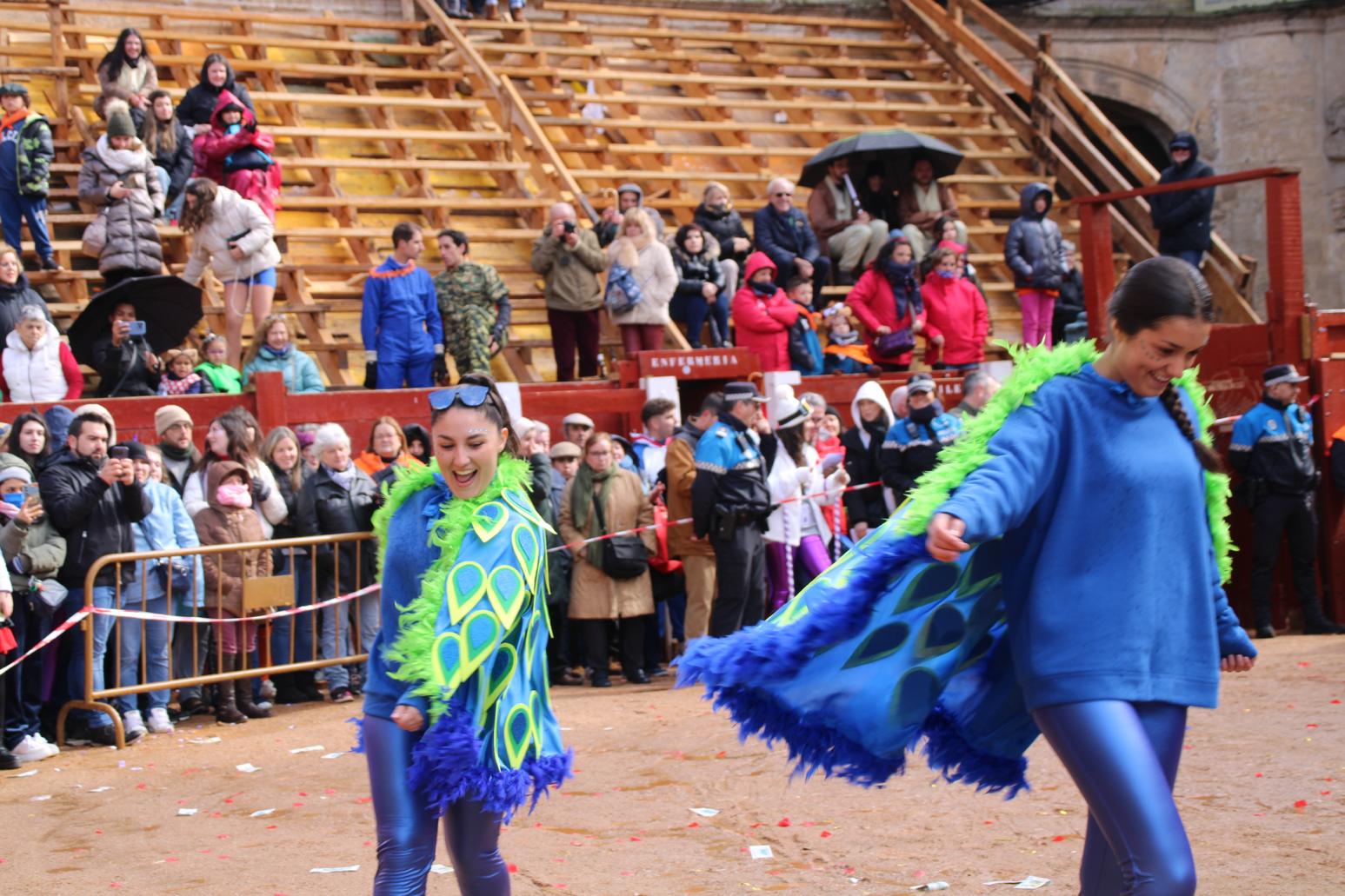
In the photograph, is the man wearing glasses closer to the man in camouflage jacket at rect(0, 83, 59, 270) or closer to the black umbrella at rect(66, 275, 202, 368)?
the black umbrella at rect(66, 275, 202, 368)

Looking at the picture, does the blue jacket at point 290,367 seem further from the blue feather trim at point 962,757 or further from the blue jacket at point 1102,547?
the blue jacket at point 1102,547

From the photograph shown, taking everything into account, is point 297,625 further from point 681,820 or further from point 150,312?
point 681,820

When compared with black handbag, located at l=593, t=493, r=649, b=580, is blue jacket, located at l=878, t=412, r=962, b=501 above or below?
above

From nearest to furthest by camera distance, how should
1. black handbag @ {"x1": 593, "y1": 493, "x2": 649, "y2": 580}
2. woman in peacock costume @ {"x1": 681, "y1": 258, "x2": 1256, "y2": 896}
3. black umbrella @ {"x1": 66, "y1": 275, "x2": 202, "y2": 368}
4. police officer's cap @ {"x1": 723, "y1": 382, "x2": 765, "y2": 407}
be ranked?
woman in peacock costume @ {"x1": 681, "y1": 258, "x2": 1256, "y2": 896} < police officer's cap @ {"x1": 723, "y1": 382, "x2": 765, "y2": 407} < black handbag @ {"x1": 593, "y1": 493, "x2": 649, "y2": 580} < black umbrella @ {"x1": 66, "y1": 275, "x2": 202, "y2": 368}

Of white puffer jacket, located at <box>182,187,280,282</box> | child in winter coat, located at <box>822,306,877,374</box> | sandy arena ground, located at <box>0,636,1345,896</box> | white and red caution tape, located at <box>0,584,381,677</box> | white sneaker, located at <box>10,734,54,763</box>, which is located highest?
white puffer jacket, located at <box>182,187,280,282</box>

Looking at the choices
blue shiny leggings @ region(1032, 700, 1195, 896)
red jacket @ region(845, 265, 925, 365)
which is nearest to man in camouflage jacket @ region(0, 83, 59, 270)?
red jacket @ region(845, 265, 925, 365)

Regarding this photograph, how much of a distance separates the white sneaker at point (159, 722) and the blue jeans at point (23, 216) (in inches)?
198

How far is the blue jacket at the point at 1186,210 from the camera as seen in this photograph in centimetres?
1505

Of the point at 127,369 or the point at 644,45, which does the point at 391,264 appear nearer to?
the point at 127,369

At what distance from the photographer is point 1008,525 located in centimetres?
387

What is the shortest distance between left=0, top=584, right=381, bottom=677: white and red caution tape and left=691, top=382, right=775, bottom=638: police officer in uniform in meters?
2.07

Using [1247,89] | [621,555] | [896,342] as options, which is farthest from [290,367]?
[1247,89]

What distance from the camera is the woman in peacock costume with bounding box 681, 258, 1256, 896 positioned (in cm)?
383

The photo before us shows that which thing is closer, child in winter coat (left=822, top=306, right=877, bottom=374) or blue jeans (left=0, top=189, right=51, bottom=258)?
blue jeans (left=0, top=189, right=51, bottom=258)
